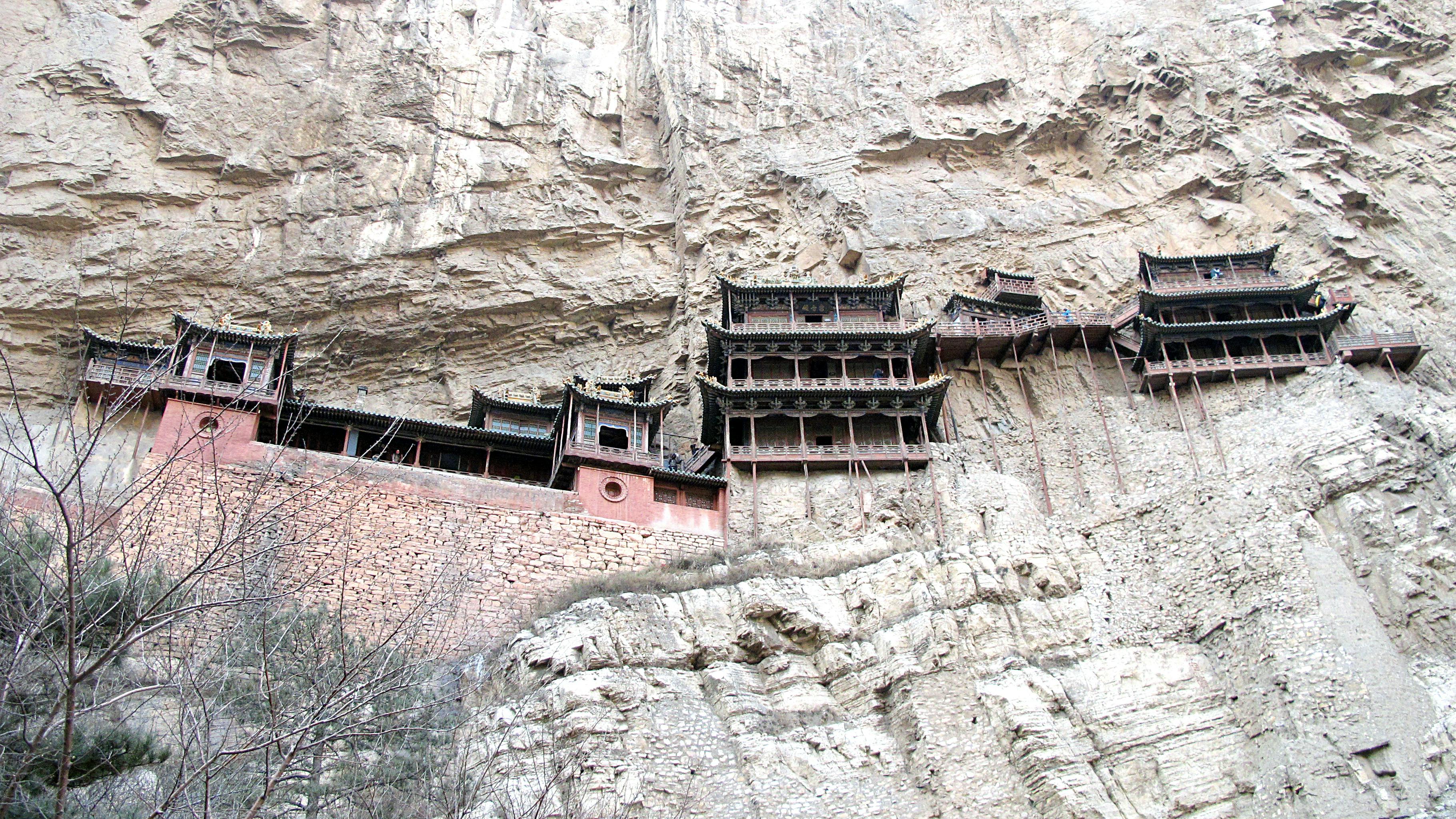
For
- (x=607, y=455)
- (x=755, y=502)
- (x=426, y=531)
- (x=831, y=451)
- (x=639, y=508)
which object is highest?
(x=831, y=451)

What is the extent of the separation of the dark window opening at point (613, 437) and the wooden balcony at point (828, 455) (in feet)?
8.90

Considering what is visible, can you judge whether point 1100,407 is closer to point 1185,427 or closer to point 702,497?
point 1185,427

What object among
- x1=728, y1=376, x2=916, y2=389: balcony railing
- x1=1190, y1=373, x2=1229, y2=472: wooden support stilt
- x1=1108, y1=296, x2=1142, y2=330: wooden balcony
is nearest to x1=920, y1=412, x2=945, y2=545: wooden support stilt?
A: x1=728, y1=376, x2=916, y2=389: balcony railing

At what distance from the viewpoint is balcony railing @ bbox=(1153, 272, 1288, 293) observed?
3162 centimetres

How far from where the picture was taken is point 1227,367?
29703 millimetres

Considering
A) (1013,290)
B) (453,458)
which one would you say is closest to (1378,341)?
(1013,290)

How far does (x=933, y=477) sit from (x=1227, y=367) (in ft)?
29.4

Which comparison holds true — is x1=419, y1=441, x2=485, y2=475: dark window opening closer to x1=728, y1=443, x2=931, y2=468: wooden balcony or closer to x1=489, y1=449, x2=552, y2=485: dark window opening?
x1=489, y1=449, x2=552, y2=485: dark window opening

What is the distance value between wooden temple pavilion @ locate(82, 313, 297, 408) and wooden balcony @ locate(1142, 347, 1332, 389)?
72.9 feet

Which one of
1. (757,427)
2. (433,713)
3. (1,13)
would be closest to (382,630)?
(433,713)

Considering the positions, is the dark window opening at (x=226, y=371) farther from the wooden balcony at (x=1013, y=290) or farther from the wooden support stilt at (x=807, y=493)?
the wooden balcony at (x=1013, y=290)

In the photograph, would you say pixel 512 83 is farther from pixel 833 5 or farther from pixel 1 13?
pixel 1 13

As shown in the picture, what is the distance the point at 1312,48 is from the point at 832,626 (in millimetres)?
27906

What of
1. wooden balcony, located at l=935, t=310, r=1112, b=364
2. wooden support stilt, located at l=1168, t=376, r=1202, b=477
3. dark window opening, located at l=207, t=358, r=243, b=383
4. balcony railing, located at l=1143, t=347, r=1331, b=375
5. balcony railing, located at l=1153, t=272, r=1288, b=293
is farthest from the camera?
balcony railing, located at l=1153, t=272, r=1288, b=293
